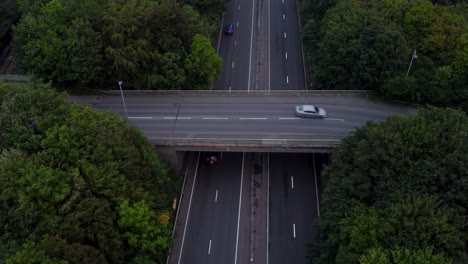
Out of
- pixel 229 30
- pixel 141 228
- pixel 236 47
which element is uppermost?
pixel 229 30

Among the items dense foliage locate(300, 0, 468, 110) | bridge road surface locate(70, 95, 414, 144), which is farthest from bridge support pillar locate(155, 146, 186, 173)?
dense foliage locate(300, 0, 468, 110)

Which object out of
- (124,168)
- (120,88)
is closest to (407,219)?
(124,168)

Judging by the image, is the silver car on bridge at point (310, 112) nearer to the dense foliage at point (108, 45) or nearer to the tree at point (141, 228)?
the dense foliage at point (108, 45)

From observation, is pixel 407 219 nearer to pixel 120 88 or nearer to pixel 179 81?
pixel 179 81

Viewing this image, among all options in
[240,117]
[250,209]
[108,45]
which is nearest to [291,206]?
[250,209]

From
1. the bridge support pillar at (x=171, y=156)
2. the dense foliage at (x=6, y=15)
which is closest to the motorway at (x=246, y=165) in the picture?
the bridge support pillar at (x=171, y=156)

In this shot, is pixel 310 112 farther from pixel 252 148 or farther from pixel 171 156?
pixel 171 156
